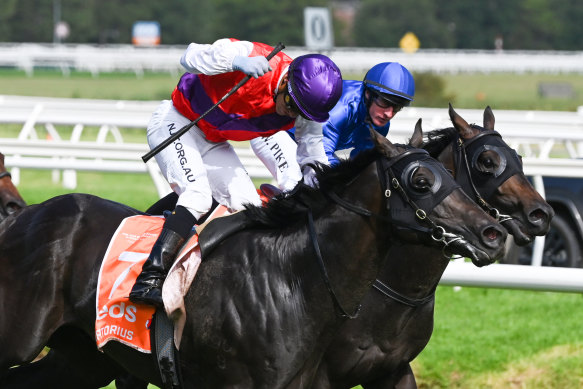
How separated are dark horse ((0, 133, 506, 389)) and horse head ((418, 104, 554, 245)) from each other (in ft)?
2.46

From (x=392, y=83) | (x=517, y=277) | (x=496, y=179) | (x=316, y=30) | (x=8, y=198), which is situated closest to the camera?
(x=496, y=179)

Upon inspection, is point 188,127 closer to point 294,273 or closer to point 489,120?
point 294,273

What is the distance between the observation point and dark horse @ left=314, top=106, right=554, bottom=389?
4398 millimetres

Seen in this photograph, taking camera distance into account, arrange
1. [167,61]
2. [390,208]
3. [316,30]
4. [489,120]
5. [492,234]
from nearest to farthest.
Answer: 1. [492,234]
2. [390,208]
3. [489,120]
4. [316,30]
5. [167,61]

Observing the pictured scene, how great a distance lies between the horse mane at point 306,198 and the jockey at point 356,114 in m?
0.71

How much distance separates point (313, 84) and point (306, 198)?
0.45m

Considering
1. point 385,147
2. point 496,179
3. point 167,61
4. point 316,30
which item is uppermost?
point 385,147

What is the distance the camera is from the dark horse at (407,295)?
440 cm

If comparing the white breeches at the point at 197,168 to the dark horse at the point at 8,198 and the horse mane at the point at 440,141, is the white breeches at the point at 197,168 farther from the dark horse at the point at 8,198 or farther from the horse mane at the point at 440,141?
the dark horse at the point at 8,198

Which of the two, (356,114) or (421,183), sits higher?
(421,183)

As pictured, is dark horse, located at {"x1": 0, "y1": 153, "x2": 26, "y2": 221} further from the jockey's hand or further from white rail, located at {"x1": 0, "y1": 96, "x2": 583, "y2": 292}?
the jockey's hand

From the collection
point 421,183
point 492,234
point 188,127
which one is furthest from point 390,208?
point 188,127

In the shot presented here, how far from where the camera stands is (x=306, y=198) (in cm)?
398

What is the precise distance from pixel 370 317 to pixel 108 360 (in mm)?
1293
